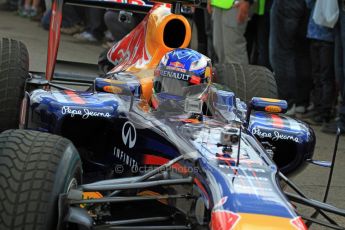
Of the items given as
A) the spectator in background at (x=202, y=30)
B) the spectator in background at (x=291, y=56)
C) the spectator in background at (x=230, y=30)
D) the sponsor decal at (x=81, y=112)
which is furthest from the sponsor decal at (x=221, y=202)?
the spectator in background at (x=202, y=30)

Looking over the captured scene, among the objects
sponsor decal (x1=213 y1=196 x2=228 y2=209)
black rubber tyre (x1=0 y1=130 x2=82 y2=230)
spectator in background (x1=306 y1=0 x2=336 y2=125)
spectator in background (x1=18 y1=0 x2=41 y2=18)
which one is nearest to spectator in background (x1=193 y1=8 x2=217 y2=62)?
spectator in background (x1=306 y1=0 x2=336 y2=125)

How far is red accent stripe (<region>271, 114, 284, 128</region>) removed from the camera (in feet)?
14.8

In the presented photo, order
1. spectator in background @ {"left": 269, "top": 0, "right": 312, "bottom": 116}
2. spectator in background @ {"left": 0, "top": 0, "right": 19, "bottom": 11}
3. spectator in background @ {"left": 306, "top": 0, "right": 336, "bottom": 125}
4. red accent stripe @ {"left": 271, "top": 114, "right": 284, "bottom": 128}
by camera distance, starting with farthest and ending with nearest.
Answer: spectator in background @ {"left": 0, "top": 0, "right": 19, "bottom": 11}
spectator in background @ {"left": 269, "top": 0, "right": 312, "bottom": 116}
spectator in background @ {"left": 306, "top": 0, "right": 336, "bottom": 125}
red accent stripe @ {"left": 271, "top": 114, "right": 284, "bottom": 128}

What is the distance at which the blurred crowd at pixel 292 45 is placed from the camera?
302 inches

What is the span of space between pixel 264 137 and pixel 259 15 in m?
4.81

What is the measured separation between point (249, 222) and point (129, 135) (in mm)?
1303

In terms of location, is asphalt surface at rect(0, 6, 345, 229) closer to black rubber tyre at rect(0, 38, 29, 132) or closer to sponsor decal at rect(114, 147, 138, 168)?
sponsor decal at rect(114, 147, 138, 168)

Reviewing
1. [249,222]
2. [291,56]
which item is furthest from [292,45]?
[249,222]

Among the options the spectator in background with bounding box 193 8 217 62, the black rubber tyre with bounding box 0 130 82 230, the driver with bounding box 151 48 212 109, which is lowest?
the spectator in background with bounding box 193 8 217 62

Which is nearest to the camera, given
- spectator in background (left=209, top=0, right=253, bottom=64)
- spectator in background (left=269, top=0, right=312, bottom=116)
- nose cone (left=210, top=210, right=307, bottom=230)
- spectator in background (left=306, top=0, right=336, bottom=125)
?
nose cone (left=210, top=210, right=307, bottom=230)

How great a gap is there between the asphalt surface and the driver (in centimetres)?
135

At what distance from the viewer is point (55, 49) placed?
5.99 meters

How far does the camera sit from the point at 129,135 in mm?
4176

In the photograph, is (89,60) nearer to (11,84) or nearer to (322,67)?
(322,67)
